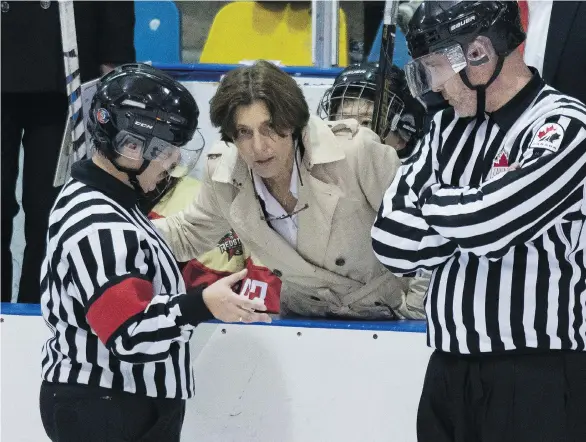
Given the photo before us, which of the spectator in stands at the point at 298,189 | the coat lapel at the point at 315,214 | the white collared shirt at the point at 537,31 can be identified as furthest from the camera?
the white collared shirt at the point at 537,31

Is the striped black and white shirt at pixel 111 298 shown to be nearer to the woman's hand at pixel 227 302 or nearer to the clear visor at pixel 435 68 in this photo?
the woman's hand at pixel 227 302

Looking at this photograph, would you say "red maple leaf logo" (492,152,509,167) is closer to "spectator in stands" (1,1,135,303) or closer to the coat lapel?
the coat lapel

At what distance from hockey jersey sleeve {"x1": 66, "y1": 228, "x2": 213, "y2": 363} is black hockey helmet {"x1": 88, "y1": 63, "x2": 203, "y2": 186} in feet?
0.62

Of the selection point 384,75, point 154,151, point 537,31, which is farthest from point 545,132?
point 537,31

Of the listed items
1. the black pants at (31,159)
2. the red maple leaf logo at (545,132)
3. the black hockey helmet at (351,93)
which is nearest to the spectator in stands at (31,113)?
the black pants at (31,159)

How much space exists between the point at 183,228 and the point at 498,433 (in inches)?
42.8

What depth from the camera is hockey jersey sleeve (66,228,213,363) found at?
6.21 ft

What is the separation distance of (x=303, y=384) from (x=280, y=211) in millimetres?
458

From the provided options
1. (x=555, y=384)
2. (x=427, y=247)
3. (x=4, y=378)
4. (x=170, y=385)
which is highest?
(x=427, y=247)

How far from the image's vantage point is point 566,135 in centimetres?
175

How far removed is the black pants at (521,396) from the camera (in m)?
1.84

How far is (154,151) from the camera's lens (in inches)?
80.8

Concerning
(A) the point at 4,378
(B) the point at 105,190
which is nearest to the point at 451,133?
(B) the point at 105,190

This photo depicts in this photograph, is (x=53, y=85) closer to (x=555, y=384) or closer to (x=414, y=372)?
(x=414, y=372)
